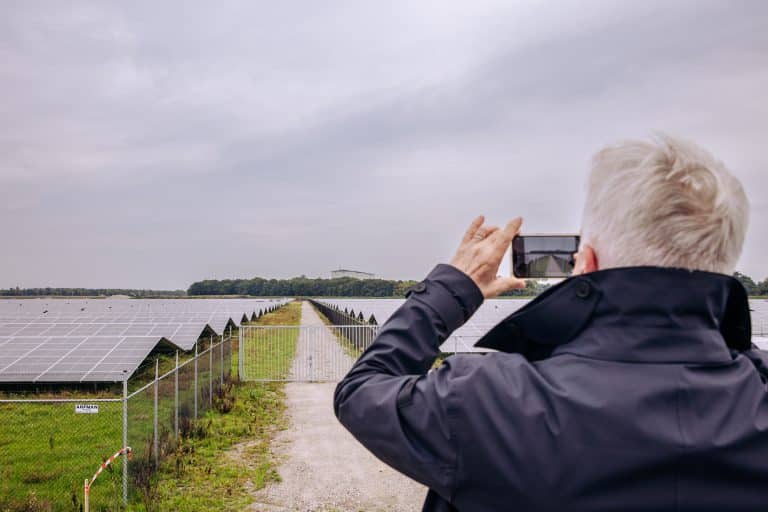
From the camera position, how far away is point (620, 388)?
40.8 inches

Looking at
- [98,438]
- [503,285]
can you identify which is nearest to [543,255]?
[503,285]

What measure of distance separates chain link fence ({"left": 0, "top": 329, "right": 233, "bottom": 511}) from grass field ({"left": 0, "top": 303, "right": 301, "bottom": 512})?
1cm

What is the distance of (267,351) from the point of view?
74.4ft

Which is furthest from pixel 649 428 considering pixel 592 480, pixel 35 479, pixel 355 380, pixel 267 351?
pixel 267 351

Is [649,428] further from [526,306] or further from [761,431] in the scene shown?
[526,306]

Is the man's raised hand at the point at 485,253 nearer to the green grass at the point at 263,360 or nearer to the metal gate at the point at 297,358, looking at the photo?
the metal gate at the point at 297,358

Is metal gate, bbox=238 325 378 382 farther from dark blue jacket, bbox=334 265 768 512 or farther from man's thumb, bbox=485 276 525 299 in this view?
dark blue jacket, bbox=334 265 768 512

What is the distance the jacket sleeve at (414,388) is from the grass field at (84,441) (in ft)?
24.4

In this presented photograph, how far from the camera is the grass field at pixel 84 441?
25.5 ft

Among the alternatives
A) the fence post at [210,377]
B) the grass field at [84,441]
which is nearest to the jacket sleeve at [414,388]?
the grass field at [84,441]

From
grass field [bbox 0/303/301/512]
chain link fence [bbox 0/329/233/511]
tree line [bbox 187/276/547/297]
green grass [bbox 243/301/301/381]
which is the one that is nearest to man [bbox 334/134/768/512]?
chain link fence [bbox 0/329/233/511]

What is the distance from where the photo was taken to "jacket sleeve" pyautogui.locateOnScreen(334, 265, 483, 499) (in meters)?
1.10

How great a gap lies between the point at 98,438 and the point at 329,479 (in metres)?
4.42

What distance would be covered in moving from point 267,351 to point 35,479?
14.2 metres
